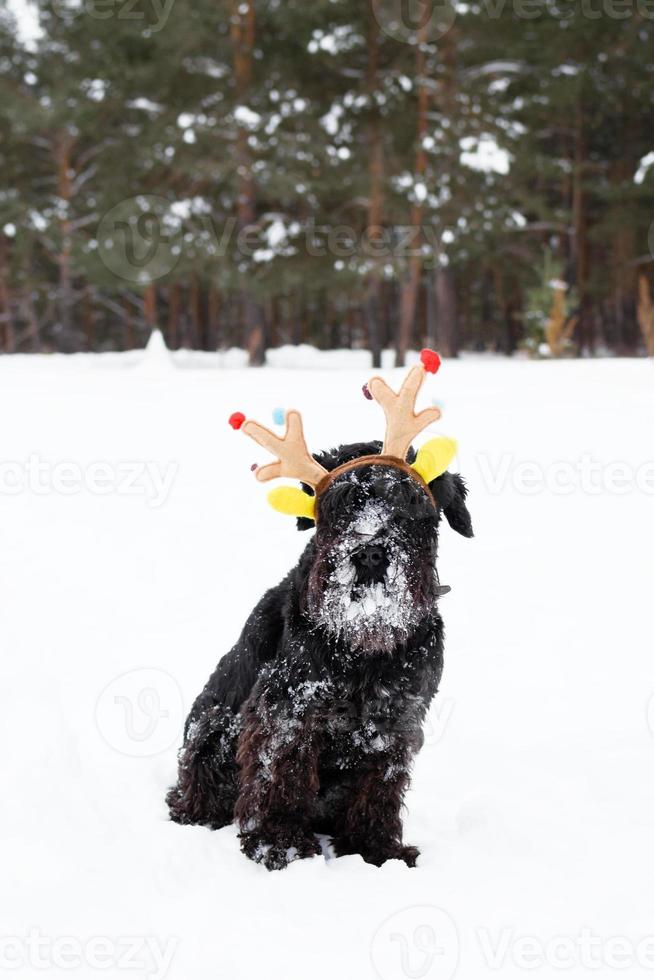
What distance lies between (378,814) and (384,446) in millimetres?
1455

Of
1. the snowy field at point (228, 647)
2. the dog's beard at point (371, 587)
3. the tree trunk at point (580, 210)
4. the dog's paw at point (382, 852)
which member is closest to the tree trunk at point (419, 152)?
the snowy field at point (228, 647)

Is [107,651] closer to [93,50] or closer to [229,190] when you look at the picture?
[229,190]

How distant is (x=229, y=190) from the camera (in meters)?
19.1

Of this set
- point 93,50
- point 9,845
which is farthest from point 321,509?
point 93,50

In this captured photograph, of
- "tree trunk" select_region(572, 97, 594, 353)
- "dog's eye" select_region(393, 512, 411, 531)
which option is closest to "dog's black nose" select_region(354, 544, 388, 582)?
"dog's eye" select_region(393, 512, 411, 531)

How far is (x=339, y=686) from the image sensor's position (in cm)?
313

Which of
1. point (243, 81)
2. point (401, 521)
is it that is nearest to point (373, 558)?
point (401, 521)

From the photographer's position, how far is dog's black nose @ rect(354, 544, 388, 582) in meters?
2.89

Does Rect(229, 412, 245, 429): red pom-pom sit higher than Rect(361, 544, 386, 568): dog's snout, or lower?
higher

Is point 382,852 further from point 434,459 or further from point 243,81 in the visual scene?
point 243,81

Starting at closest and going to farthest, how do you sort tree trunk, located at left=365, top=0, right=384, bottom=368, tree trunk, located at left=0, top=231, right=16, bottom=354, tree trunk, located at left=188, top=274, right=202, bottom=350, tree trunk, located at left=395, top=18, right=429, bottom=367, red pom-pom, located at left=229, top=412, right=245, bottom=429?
1. red pom-pom, located at left=229, top=412, right=245, bottom=429
2. tree trunk, located at left=395, top=18, right=429, bottom=367
3. tree trunk, located at left=365, top=0, right=384, bottom=368
4. tree trunk, located at left=0, top=231, right=16, bottom=354
5. tree trunk, located at left=188, top=274, right=202, bottom=350

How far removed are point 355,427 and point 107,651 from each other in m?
3.93

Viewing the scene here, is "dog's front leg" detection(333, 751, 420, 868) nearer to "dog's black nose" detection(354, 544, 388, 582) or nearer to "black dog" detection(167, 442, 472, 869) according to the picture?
"black dog" detection(167, 442, 472, 869)

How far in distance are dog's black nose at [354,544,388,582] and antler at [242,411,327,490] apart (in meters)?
0.37
